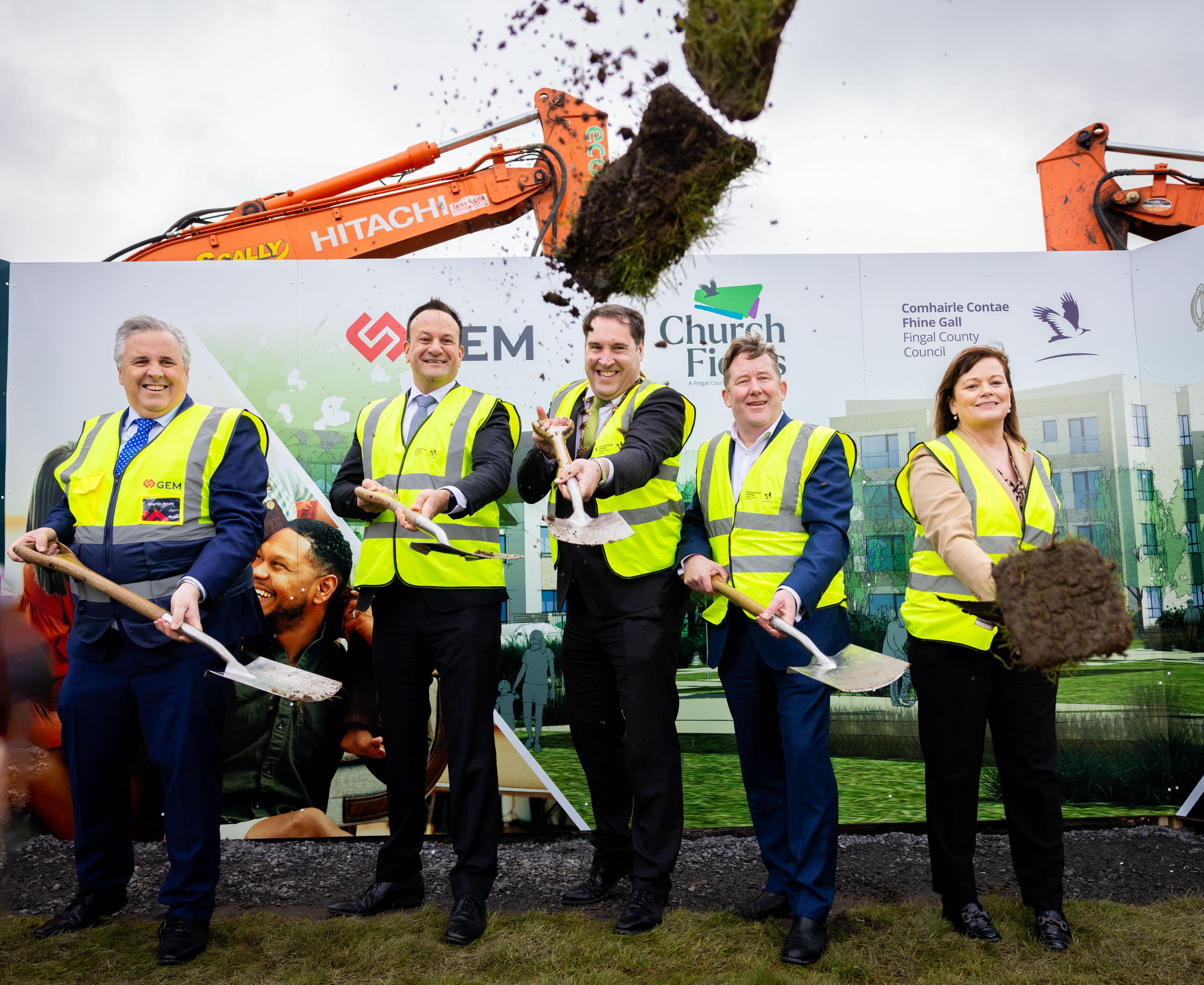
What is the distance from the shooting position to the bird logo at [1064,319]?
12.7 feet

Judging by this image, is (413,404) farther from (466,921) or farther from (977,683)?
(977,683)

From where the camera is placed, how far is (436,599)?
2654 millimetres

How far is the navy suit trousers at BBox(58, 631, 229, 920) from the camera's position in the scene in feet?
8.13

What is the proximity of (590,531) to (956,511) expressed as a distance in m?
1.10

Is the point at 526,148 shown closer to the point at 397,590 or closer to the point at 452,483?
the point at 452,483

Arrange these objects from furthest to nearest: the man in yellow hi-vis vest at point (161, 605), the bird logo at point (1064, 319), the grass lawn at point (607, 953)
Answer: the bird logo at point (1064, 319)
the man in yellow hi-vis vest at point (161, 605)
the grass lawn at point (607, 953)

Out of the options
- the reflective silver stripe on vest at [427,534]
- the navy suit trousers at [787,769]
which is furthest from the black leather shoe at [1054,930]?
the reflective silver stripe on vest at [427,534]

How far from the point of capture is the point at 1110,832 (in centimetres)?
369

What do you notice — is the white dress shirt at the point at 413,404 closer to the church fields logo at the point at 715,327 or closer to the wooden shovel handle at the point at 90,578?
the wooden shovel handle at the point at 90,578

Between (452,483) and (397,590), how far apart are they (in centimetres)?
40

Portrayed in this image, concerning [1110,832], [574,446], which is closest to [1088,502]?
[1110,832]

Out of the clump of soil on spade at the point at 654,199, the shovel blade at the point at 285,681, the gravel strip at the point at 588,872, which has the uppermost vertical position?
the clump of soil on spade at the point at 654,199

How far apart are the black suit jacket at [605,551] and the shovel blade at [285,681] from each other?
812mm

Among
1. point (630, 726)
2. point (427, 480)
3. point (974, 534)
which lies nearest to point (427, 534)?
point (427, 480)
